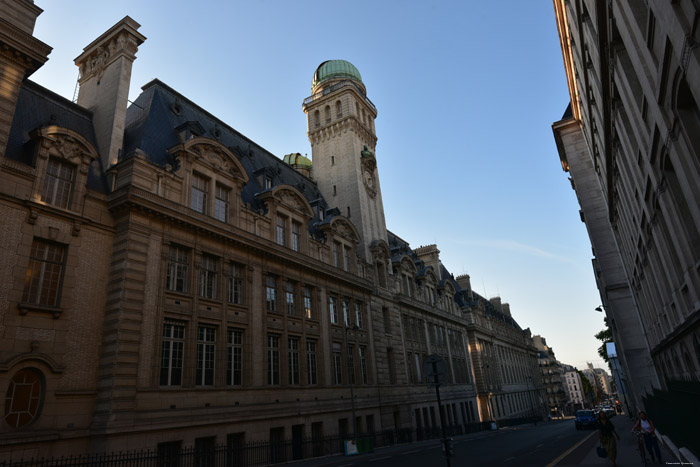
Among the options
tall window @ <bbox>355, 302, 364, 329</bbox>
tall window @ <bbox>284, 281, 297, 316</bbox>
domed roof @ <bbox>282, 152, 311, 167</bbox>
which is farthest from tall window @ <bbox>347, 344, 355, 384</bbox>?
domed roof @ <bbox>282, 152, 311, 167</bbox>

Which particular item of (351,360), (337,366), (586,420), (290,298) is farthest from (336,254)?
(586,420)

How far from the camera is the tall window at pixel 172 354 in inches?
819

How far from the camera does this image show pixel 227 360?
941 inches

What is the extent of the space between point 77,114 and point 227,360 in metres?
16.3

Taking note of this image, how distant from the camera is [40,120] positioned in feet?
70.0

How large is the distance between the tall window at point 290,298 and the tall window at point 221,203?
263 inches

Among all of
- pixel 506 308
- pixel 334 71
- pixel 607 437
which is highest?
pixel 334 71

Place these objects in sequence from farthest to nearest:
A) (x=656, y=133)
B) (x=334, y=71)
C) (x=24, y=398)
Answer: (x=334, y=71)
(x=24, y=398)
(x=656, y=133)

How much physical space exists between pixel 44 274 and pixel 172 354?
6.64 metres

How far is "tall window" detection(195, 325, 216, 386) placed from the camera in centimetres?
2236

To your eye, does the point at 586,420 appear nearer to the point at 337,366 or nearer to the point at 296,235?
the point at 337,366

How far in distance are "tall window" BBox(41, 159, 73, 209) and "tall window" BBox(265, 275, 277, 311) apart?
40.5 ft

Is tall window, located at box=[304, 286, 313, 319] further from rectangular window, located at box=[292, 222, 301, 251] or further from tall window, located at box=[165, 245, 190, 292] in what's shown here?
tall window, located at box=[165, 245, 190, 292]

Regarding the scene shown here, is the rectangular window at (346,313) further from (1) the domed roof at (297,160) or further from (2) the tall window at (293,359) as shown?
(1) the domed roof at (297,160)
